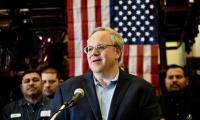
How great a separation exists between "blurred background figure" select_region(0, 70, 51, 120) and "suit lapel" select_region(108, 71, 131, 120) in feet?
7.01

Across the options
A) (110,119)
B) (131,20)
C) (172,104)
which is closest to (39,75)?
(131,20)

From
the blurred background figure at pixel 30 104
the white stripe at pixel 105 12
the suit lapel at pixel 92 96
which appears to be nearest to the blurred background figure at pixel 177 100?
the white stripe at pixel 105 12

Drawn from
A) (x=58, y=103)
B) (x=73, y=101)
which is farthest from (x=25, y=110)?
(x=73, y=101)

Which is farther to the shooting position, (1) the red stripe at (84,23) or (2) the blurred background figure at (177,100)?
(1) the red stripe at (84,23)

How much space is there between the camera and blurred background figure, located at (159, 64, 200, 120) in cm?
523

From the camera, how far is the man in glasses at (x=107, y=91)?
115 inches

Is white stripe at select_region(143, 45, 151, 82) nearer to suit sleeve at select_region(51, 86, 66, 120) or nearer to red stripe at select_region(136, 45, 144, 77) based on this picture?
red stripe at select_region(136, 45, 144, 77)

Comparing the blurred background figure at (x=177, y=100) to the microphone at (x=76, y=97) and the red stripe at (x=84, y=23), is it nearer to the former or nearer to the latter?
the red stripe at (x=84, y=23)

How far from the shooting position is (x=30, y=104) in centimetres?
520

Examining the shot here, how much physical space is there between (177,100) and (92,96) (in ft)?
8.54

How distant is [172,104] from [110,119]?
8.55 ft

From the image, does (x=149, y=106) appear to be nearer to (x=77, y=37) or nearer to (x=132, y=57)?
(x=132, y=57)

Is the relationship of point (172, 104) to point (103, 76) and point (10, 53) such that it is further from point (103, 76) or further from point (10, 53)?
point (10, 53)

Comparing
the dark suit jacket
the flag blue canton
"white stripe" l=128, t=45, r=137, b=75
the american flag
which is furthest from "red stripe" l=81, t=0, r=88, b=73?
the dark suit jacket
